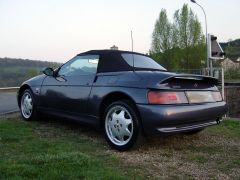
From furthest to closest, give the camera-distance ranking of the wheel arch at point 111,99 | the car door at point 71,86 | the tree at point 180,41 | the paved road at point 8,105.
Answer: the tree at point 180,41, the paved road at point 8,105, the car door at point 71,86, the wheel arch at point 111,99

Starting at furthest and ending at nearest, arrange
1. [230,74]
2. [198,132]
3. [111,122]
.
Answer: [230,74] → [198,132] → [111,122]

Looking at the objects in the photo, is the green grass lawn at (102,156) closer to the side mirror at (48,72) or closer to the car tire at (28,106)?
the car tire at (28,106)

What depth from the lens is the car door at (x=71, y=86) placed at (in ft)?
19.5

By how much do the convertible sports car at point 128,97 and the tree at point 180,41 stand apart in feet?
175

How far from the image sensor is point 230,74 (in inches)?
1665

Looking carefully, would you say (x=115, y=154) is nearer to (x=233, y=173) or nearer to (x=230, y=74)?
(x=233, y=173)

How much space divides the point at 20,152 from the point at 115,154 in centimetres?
123

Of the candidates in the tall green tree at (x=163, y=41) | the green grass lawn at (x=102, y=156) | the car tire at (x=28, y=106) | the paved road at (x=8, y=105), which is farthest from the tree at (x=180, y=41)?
the green grass lawn at (x=102, y=156)

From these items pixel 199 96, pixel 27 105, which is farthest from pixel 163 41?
pixel 199 96

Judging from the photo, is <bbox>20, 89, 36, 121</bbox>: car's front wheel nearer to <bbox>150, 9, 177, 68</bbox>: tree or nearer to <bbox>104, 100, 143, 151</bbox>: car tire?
<bbox>104, 100, 143, 151</bbox>: car tire

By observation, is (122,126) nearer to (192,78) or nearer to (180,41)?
(192,78)

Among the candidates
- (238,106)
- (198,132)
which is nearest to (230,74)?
(238,106)

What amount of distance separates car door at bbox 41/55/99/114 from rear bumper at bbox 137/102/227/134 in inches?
51.4

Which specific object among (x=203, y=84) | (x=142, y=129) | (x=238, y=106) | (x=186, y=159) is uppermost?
(x=203, y=84)
